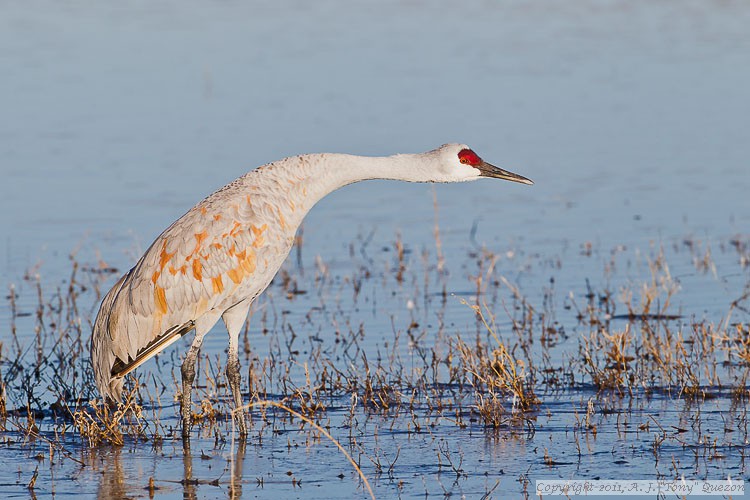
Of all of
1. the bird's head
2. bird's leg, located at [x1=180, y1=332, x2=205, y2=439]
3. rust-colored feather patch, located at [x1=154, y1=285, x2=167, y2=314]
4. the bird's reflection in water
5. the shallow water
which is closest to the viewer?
the bird's reflection in water

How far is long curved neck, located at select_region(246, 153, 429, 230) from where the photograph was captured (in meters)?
7.22

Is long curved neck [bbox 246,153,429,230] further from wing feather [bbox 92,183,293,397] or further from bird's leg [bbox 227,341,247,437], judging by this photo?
bird's leg [bbox 227,341,247,437]

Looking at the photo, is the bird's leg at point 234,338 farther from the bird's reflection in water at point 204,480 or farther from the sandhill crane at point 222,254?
the bird's reflection in water at point 204,480

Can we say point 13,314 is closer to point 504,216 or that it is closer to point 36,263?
point 36,263

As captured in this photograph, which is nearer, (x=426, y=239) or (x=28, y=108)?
(x=426, y=239)

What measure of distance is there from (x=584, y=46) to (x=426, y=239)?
395 inches

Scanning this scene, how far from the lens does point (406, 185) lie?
46.9ft

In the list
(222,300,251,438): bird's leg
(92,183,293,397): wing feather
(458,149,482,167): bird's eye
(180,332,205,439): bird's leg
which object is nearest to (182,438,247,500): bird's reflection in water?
(180,332,205,439): bird's leg

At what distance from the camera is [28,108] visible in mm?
16953

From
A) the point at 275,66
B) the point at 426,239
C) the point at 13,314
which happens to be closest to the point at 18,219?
the point at 13,314

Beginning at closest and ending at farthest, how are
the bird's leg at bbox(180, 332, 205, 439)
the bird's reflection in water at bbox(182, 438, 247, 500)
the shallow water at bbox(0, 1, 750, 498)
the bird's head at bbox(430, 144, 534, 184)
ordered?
the bird's reflection in water at bbox(182, 438, 247, 500), the shallow water at bbox(0, 1, 750, 498), the bird's leg at bbox(180, 332, 205, 439), the bird's head at bbox(430, 144, 534, 184)

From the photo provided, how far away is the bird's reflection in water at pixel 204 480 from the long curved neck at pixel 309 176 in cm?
123

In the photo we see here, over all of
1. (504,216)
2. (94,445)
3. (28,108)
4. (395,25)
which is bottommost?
(94,445)

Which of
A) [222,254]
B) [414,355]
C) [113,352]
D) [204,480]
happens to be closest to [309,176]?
[222,254]
